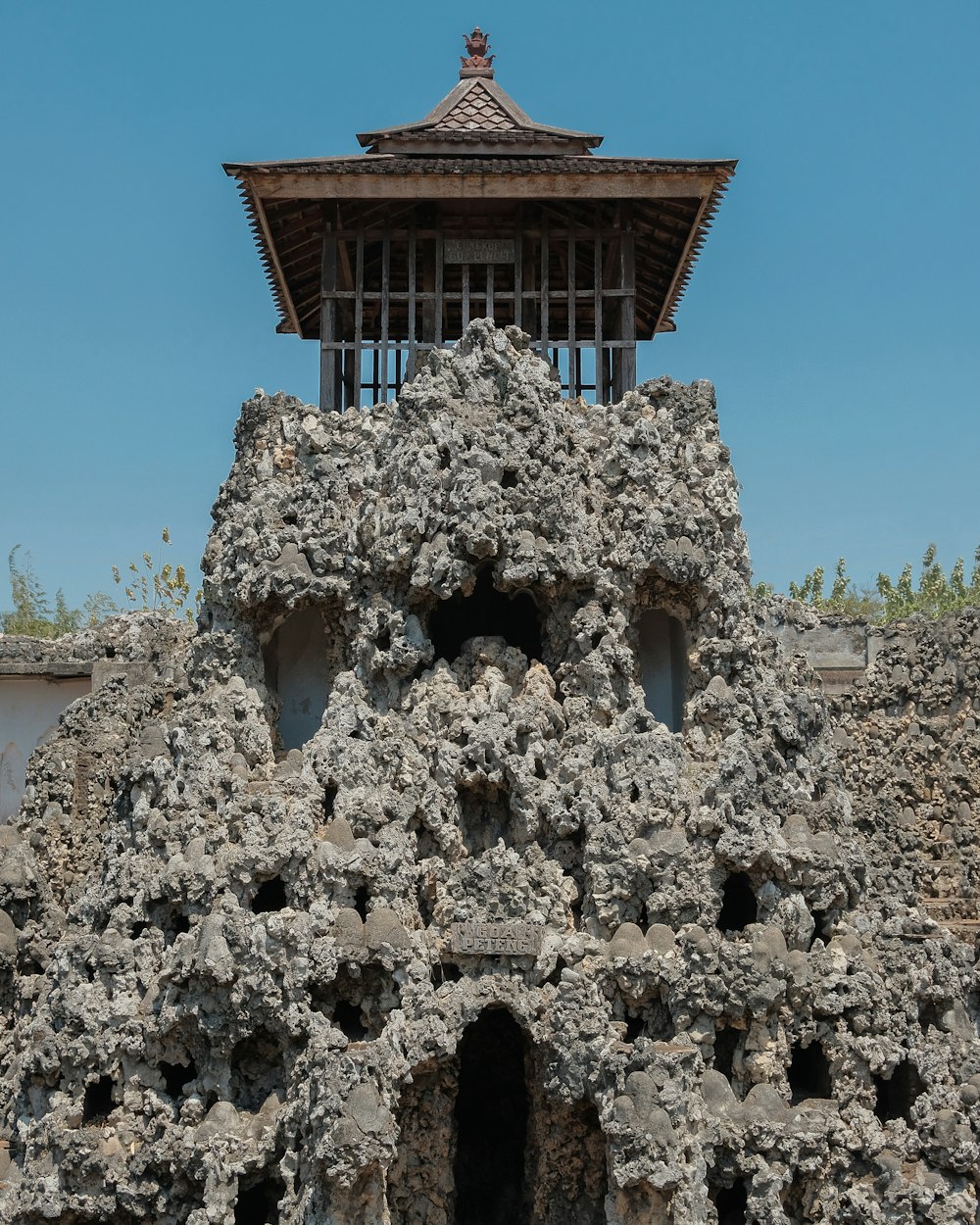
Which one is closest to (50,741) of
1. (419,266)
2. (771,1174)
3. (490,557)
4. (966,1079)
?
(490,557)

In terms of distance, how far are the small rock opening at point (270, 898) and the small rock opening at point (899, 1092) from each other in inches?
243

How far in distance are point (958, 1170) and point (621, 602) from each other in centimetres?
660

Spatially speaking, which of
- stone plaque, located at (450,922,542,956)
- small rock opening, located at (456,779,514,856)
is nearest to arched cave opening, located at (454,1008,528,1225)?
stone plaque, located at (450,922,542,956)

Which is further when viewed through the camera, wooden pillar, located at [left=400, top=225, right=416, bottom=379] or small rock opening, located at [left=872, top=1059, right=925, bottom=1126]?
wooden pillar, located at [left=400, top=225, right=416, bottom=379]

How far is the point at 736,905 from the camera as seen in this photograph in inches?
660

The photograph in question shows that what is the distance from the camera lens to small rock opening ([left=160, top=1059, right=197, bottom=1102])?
15898 mm

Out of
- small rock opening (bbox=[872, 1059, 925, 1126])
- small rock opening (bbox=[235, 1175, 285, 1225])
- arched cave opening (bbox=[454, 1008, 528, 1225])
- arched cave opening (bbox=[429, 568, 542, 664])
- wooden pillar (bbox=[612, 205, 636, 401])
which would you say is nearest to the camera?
small rock opening (bbox=[235, 1175, 285, 1225])

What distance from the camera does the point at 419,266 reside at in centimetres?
2200

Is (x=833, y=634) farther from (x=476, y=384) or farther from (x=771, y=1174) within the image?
(x=771, y=1174)

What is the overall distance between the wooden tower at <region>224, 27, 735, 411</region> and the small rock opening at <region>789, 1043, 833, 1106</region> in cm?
888

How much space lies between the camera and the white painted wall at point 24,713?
21.9 meters

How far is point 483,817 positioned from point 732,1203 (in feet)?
14.9

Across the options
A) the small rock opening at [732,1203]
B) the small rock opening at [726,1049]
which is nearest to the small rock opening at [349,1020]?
the small rock opening at [726,1049]

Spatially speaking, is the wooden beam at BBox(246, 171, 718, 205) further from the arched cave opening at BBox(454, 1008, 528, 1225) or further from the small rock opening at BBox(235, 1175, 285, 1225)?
the small rock opening at BBox(235, 1175, 285, 1225)
